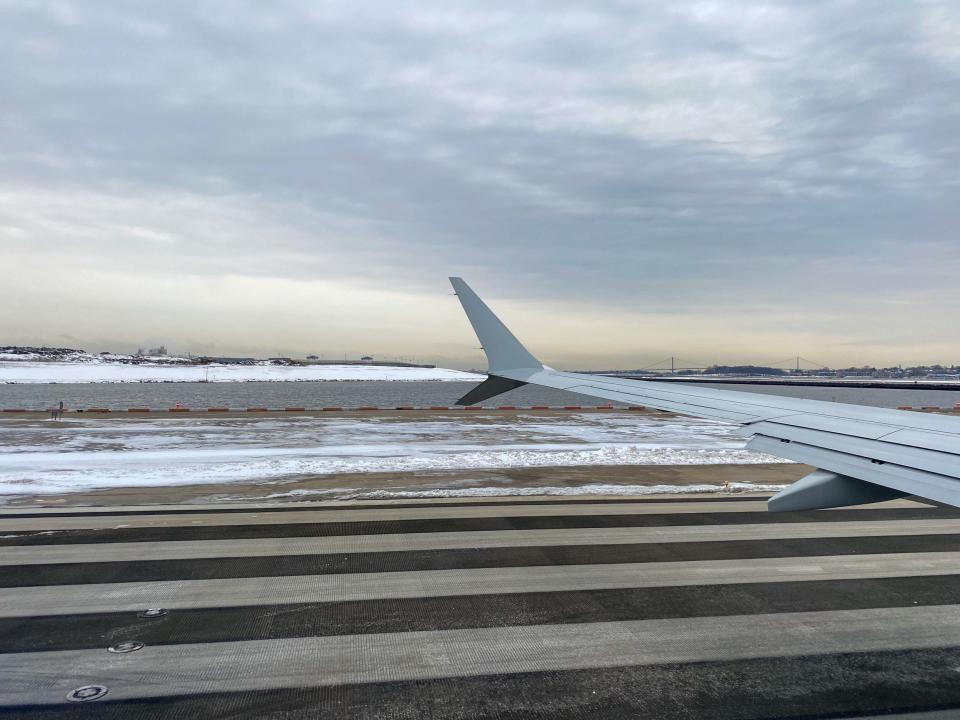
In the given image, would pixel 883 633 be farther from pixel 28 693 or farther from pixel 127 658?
pixel 28 693

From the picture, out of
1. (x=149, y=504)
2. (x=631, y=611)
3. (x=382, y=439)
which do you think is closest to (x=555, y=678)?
(x=631, y=611)

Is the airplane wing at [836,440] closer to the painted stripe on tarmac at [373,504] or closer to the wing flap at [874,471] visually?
the wing flap at [874,471]

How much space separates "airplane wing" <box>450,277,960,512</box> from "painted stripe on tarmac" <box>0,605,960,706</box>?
170 centimetres

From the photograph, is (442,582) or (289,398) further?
(289,398)

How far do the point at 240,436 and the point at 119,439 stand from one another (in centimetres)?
396

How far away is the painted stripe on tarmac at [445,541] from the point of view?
8.58 m

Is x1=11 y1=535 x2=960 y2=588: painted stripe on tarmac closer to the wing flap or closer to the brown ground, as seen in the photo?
the wing flap

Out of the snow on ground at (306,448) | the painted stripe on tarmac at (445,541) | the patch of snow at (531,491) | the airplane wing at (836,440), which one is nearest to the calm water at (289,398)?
the snow on ground at (306,448)

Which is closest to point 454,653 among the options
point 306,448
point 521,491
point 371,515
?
point 371,515

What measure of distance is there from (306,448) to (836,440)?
→ 16955 millimetres

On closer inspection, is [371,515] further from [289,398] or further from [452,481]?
[289,398]

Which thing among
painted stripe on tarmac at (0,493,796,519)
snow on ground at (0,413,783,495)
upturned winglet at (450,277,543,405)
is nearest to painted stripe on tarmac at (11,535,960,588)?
upturned winglet at (450,277,543,405)

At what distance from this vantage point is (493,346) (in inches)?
411

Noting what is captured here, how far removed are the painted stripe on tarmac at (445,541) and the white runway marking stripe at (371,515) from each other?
1.08m
